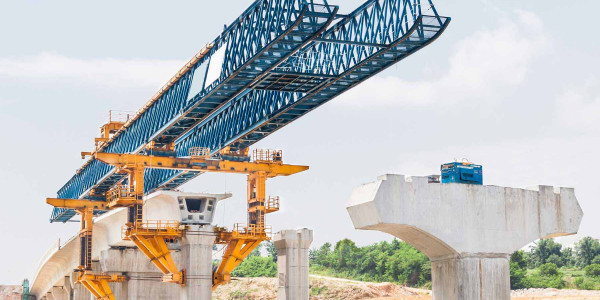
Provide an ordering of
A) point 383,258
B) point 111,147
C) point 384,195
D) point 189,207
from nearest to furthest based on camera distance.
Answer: point 384,195, point 189,207, point 111,147, point 383,258

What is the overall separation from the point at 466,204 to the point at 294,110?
29322mm

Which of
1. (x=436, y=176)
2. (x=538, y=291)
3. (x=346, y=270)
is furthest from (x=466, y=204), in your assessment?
(x=346, y=270)

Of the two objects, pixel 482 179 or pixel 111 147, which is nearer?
pixel 482 179

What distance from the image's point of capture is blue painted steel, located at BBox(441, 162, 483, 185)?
26.0 metres

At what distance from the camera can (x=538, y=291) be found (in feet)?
310

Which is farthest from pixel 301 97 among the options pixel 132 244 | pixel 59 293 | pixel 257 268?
pixel 257 268

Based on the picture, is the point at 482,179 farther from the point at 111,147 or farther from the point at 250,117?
the point at 111,147

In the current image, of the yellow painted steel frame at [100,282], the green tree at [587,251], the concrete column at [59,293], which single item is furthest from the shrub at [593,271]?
the concrete column at [59,293]

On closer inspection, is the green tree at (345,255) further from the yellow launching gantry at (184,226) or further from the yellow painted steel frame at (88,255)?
the yellow launching gantry at (184,226)

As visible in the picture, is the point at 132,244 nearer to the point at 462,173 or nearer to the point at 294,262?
the point at 294,262

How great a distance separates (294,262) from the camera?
59.3 meters

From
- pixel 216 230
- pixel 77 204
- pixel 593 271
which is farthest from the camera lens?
pixel 593 271

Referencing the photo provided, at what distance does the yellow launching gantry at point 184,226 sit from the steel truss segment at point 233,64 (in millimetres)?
2086

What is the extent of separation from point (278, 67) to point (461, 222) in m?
23.5
